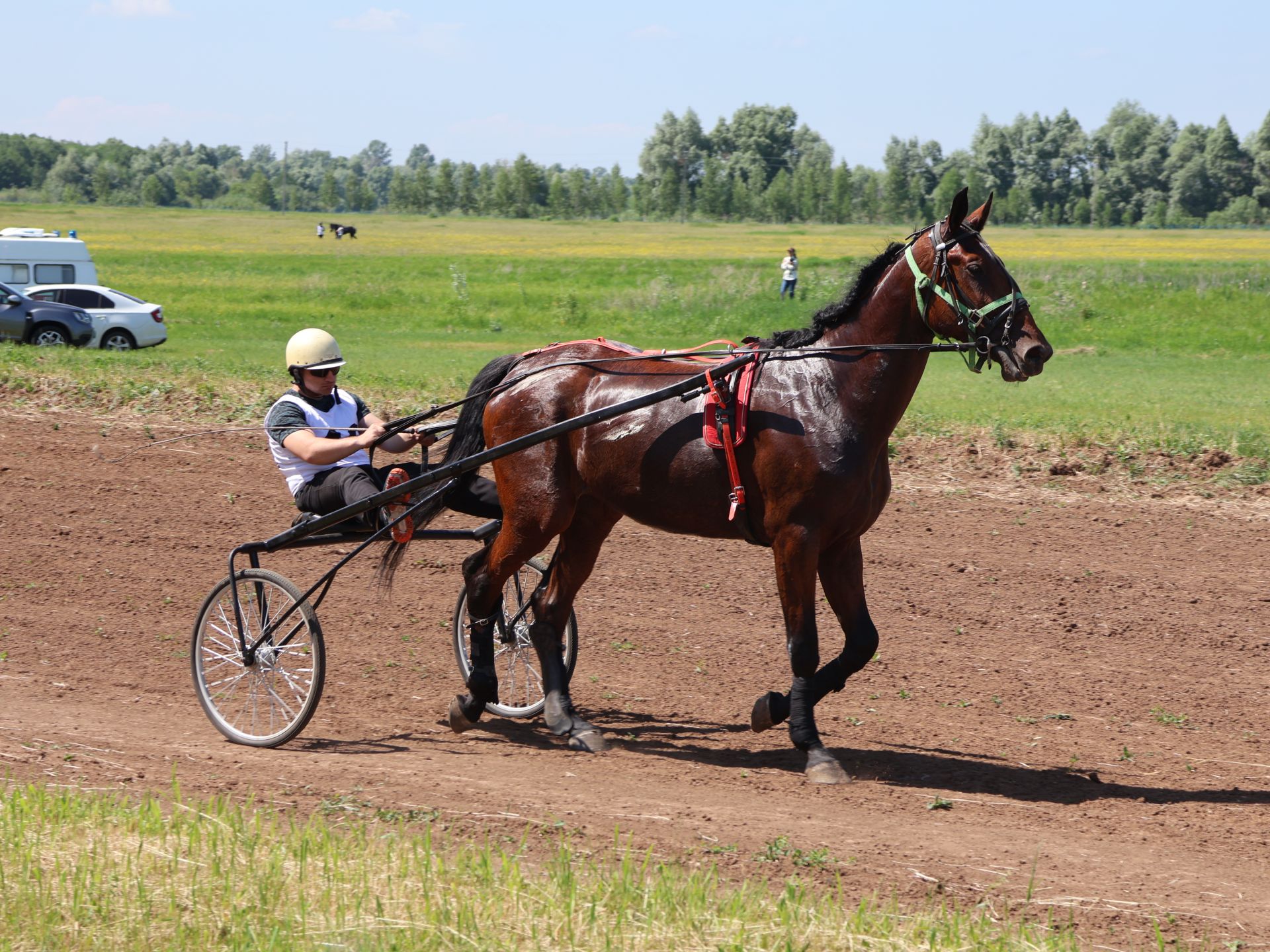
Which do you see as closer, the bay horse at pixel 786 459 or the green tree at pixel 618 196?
the bay horse at pixel 786 459

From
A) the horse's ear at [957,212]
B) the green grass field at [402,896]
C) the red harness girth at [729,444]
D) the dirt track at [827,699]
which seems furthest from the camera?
the red harness girth at [729,444]

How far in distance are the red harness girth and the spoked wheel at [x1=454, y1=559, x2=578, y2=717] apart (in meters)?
1.61

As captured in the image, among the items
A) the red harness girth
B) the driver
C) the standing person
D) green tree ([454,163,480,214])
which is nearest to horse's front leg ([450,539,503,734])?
the driver

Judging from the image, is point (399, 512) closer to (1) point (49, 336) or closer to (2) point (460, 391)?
→ (2) point (460, 391)

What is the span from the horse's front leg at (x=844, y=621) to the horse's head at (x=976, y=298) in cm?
110

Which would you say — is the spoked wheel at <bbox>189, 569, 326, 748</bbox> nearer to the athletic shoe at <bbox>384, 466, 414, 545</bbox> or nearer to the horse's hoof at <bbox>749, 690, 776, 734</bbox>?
the athletic shoe at <bbox>384, 466, 414, 545</bbox>

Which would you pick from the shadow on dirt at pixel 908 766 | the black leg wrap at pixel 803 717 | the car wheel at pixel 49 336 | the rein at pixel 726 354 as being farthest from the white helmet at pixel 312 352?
the car wheel at pixel 49 336

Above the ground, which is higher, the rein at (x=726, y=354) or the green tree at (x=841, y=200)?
the green tree at (x=841, y=200)

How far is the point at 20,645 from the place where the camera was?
8344 millimetres

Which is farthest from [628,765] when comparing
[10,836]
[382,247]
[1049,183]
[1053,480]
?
[1049,183]

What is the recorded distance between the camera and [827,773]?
20.4 feet

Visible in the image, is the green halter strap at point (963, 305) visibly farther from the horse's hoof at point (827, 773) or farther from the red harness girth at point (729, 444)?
the horse's hoof at point (827, 773)

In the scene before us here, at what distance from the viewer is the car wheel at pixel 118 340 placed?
1080 inches

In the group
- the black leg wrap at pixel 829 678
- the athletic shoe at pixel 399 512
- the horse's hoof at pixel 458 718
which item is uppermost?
the athletic shoe at pixel 399 512
